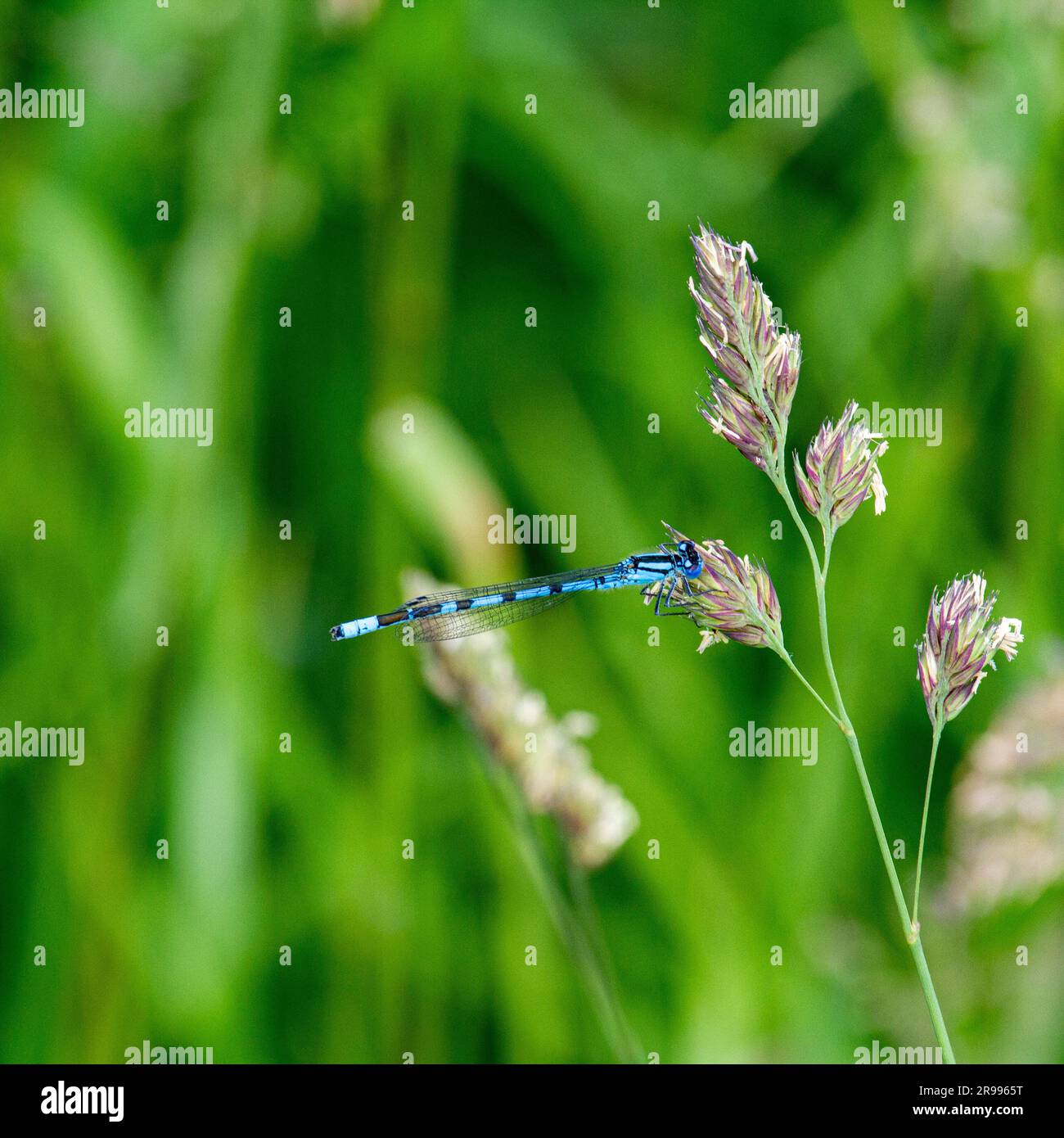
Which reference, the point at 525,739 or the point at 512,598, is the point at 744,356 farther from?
the point at 512,598

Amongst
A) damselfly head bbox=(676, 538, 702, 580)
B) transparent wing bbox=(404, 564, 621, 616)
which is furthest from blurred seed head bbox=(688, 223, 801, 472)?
transparent wing bbox=(404, 564, 621, 616)

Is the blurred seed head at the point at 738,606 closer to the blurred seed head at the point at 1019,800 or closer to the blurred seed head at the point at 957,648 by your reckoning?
the blurred seed head at the point at 957,648

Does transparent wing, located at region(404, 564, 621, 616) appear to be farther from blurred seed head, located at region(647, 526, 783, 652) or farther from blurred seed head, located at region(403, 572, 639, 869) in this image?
blurred seed head, located at region(647, 526, 783, 652)

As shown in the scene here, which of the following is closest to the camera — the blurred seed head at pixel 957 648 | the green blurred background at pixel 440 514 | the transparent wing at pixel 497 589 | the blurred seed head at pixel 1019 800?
the blurred seed head at pixel 957 648

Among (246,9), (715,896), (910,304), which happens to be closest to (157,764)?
(715,896)

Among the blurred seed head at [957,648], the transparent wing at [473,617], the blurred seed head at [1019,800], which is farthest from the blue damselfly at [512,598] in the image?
the blurred seed head at [1019,800]
